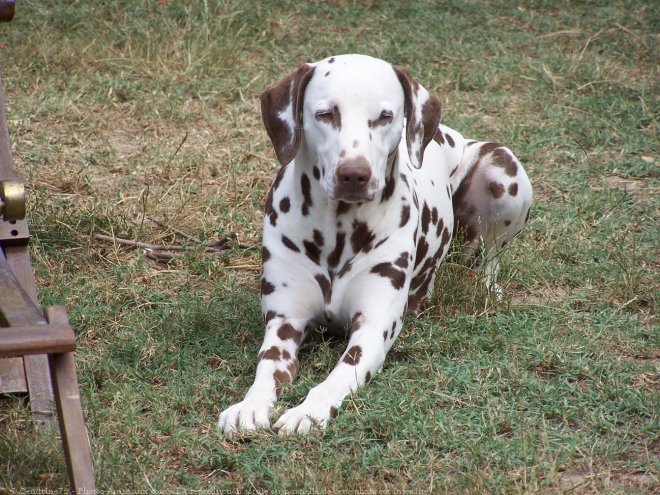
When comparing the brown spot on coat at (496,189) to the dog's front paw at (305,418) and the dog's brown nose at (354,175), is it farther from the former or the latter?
the dog's front paw at (305,418)

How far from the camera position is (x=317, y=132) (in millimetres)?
3590

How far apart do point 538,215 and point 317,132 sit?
2.19m

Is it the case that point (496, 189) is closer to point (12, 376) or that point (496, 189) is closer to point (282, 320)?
point (282, 320)

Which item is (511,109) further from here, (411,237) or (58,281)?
(58,281)

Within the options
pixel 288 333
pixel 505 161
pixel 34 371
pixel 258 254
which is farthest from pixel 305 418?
pixel 505 161

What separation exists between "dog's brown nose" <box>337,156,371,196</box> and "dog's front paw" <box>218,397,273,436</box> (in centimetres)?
79

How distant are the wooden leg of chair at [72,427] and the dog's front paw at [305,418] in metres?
0.92

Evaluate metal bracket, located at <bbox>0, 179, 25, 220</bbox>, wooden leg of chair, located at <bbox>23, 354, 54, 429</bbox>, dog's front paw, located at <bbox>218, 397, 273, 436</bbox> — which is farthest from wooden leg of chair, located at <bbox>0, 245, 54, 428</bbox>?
dog's front paw, located at <bbox>218, 397, 273, 436</bbox>

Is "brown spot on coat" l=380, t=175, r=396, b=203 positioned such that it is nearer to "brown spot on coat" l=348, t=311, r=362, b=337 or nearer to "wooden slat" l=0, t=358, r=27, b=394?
"brown spot on coat" l=348, t=311, r=362, b=337

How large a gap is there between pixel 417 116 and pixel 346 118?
0.44 m

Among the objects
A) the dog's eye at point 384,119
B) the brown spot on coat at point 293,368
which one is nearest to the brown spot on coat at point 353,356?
the brown spot on coat at point 293,368

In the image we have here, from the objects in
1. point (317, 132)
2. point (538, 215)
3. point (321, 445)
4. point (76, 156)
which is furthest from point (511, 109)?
point (321, 445)

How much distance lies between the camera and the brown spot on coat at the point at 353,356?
Answer: 3.56 m

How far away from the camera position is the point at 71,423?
2.44 metres
